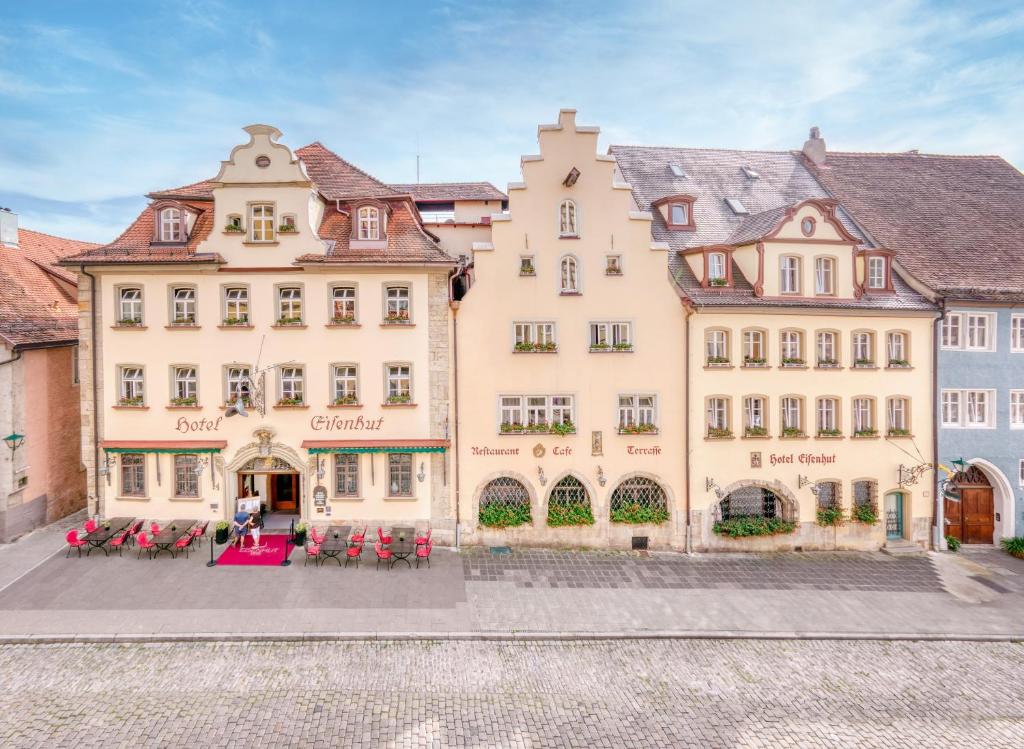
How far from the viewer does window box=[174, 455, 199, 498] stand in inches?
797

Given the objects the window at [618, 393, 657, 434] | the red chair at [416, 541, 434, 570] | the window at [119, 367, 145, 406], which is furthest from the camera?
the window at [618, 393, 657, 434]

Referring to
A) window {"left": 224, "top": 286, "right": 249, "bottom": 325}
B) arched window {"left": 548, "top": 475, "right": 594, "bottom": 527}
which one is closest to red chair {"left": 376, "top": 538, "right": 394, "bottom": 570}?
arched window {"left": 548, "top": 475, "right": 594, "bottom": 527}

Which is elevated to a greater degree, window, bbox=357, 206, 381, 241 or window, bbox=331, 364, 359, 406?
window, bbox=357, 206, 381, 241

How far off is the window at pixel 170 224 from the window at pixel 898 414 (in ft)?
89.9

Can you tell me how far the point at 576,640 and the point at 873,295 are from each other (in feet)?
56.3

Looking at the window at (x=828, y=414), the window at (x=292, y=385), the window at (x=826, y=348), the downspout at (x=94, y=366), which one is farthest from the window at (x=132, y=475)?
the window at (x=826, y=348)

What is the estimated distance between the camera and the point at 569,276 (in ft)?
66.9

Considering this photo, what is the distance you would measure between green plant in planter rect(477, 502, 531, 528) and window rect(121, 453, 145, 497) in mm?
12570

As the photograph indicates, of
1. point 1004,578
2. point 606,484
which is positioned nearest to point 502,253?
point 606,484

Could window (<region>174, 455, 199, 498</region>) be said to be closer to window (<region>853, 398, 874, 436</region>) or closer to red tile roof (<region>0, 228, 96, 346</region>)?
red tile roof (<region>0, 228, 96, 346</region>)

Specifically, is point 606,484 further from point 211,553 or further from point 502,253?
point 211,553

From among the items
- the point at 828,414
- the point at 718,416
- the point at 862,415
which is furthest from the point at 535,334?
the point at 862,415

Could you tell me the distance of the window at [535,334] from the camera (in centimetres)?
2028

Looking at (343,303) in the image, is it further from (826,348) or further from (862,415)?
(862,415)
